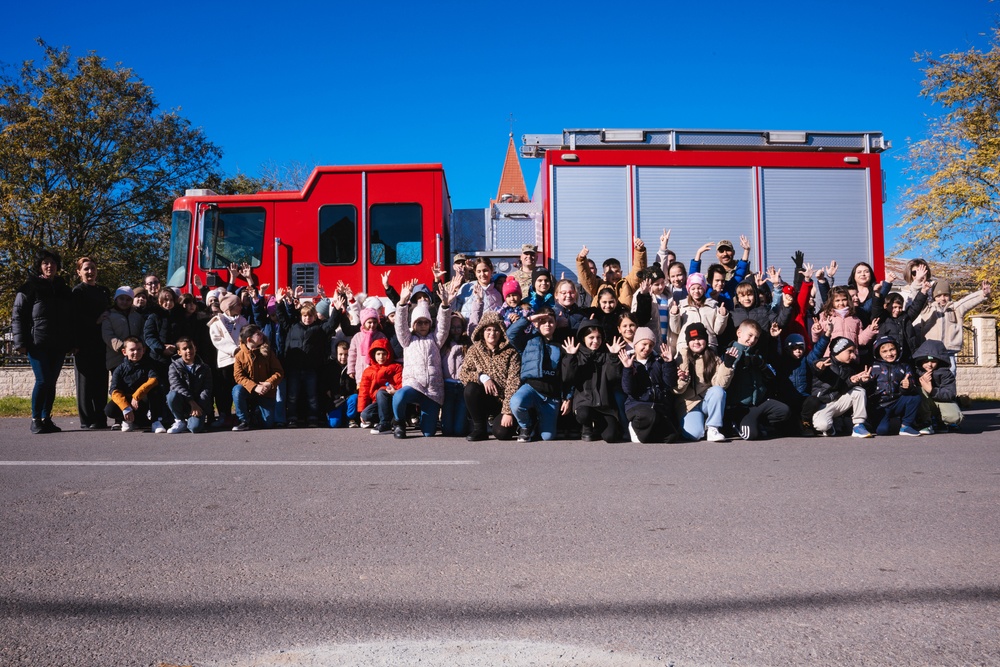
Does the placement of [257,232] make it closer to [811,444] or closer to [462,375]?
[462,375]

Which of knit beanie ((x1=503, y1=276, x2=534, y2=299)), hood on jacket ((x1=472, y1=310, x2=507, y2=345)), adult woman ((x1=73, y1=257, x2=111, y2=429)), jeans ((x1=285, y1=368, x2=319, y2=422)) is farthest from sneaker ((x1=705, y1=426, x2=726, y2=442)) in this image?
adult woman ((x1=73, y1=257, x2=111, y2=429))

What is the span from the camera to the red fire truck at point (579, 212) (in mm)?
10289

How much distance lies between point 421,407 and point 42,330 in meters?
4.38

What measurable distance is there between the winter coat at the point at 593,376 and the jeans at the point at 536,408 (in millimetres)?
257

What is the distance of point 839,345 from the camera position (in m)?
8.23

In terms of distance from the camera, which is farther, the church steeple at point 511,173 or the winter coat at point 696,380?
the church steeple at point 511,173

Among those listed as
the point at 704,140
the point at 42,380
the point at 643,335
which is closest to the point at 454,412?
the point at 643,335

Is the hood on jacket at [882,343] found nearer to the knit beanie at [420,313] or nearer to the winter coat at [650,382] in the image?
the winter coat at [650,382]

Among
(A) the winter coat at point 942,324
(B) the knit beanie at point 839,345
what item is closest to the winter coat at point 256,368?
(B) the knit beanie at point 839,345

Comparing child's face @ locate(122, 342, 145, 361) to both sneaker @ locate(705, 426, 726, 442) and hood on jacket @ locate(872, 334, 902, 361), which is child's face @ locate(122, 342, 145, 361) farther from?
hood on jacket @ locate(872, 334, 902, 361)

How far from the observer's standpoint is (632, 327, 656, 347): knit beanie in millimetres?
7945

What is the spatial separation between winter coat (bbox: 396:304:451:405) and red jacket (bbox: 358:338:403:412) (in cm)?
38

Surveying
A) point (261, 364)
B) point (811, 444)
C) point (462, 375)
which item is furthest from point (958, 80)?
point (261, 364)

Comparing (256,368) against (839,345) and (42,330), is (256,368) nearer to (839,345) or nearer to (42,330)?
(42,330)
